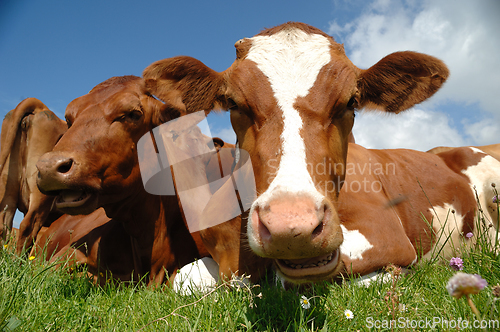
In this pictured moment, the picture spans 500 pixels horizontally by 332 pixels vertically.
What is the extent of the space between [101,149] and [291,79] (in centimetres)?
182

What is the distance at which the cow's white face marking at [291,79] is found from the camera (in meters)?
1.80

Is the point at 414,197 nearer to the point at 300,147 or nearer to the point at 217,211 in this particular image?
the point at 217,211

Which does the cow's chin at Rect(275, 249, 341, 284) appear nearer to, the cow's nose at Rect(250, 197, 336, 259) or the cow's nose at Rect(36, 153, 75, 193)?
the cow's nose at Rect(250, 197, 336, 259)

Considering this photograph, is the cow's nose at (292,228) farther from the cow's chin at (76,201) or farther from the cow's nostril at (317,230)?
the cow's chin at (76,201)

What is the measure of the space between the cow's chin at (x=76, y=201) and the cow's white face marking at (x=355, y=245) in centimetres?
217

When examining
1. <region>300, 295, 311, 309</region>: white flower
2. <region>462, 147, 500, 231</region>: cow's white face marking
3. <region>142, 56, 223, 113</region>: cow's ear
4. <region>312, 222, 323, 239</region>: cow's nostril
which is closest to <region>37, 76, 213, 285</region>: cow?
<region>142, 56, 223, 113</region>: cow's ear

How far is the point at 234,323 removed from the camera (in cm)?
189

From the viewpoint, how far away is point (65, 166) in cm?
294

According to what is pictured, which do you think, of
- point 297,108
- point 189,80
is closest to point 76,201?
point 189,80

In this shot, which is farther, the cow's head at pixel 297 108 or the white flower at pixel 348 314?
the white flower at pixel 348 314

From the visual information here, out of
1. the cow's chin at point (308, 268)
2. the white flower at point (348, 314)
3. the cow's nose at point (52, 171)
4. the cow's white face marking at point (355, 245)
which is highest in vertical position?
the cow's nose at point (52, 171)

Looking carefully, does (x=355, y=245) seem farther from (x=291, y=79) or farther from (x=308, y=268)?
(x=291, y=79)

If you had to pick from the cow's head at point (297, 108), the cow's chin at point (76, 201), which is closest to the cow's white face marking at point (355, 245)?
the cow's head at point (297, 108)

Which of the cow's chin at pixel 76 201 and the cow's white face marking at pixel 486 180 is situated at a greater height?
the cow's chin at pixel 76 201
